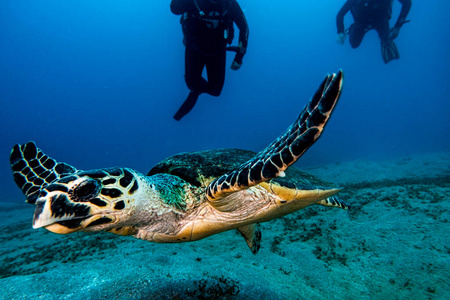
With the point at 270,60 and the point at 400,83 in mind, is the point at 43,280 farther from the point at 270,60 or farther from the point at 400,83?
the point at 400,83

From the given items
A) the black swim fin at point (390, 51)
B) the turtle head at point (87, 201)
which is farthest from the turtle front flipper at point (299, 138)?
the black swim fin at point (390, 51)

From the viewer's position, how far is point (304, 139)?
1185 millimetres

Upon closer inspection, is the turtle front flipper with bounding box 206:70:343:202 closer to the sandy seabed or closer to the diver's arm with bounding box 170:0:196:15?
the sandy seabed

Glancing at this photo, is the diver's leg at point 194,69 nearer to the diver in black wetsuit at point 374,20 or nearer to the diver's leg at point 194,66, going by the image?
the diver's leg at point 194,66

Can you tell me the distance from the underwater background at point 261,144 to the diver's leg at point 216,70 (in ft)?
17.7

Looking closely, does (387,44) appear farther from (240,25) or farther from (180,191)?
(180,191)

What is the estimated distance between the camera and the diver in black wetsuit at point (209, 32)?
5973 millimetres

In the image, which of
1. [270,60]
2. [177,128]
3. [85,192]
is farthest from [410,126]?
[177,128]

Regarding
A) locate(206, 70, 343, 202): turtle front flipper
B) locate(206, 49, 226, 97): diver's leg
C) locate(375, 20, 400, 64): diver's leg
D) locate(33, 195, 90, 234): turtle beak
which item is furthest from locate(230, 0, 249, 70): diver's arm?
locate(375, 20, 400, 64): diver's leg

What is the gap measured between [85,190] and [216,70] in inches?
267

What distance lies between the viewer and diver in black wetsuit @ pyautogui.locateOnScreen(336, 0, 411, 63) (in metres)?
10.3

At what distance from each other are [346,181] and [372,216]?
4.09 meters

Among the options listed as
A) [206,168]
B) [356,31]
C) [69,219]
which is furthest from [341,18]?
[69,219]

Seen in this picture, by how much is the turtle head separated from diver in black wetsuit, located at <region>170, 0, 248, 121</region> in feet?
19.2
